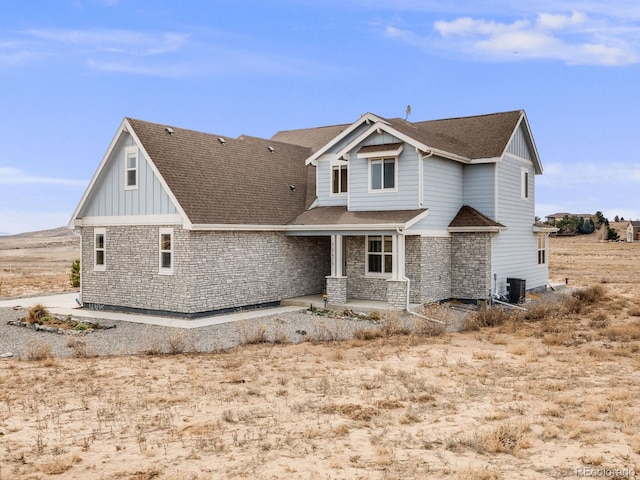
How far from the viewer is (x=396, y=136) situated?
2244 cm

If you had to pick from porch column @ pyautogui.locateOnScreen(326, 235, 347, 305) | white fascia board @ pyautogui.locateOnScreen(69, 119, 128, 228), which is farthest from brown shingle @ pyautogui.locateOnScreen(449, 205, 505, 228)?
white fascia board @ pyautogui.locateOnScreen(69, 119, 128, 228)

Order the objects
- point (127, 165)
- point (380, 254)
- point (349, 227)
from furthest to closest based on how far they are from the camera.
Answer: point (380, 254), point (127, 165), point (349, 227)

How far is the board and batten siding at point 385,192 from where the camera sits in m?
22.5

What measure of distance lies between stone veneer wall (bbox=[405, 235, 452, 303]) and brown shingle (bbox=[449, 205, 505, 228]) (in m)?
1.06

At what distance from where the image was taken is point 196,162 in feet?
74.0

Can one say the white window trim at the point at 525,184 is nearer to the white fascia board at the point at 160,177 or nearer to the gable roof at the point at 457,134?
the gable roof at the point at 457,134

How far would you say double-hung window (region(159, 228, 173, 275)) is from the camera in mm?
20750

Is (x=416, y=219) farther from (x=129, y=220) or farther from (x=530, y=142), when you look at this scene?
(x=129, y=220)

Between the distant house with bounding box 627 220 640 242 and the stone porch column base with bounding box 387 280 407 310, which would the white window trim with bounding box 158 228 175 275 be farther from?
the distant house with bounding box 627 220 640 242

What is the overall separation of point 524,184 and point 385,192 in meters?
9.01

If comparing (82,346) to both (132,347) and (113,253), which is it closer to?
(132,347)

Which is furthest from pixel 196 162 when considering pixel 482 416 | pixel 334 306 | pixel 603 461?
pixel 603 461

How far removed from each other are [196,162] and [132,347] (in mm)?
8891

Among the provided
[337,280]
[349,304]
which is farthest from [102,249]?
[349,304]
